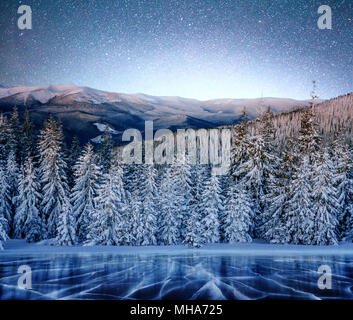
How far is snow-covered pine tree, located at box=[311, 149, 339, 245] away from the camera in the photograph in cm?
2812

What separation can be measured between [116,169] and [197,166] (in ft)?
32.4

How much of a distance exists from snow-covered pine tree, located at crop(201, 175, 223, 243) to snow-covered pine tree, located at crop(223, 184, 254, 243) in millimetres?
1113

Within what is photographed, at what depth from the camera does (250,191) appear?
110 feet

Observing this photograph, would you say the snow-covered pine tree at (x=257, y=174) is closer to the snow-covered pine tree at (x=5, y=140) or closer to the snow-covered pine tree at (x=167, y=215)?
the snow-covered pine tree at (x=167, y=215)

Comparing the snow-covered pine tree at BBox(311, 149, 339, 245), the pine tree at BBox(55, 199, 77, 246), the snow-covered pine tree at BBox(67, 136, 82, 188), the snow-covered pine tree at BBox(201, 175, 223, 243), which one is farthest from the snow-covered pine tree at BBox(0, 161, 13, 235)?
the snow-covered pine tree at BBox(311, 149, 339, 245)

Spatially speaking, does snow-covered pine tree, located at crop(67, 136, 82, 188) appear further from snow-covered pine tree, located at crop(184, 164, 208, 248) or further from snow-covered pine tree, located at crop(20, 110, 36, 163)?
snow-covered pine tree, located at crop(184, 164, 208, 248)

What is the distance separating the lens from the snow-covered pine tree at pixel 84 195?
3192cm

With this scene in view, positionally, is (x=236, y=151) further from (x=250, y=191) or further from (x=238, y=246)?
(x=238, y=246)

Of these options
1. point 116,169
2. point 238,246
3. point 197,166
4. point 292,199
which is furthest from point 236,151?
point 116,169

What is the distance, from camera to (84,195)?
32.4m

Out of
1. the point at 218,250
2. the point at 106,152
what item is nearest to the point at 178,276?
the point at 218,250

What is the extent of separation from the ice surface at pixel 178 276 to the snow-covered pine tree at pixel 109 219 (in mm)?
5842

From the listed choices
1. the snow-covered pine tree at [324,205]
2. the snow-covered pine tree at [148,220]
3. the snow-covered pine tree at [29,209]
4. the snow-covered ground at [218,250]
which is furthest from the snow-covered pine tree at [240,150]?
the snow-covered pine tree at [29,209]
